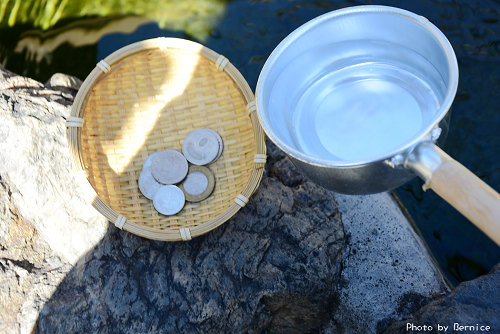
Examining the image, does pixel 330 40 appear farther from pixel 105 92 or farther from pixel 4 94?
pixel 4 94

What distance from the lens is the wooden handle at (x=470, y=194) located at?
5.21 feet

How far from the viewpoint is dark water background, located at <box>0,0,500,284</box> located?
3.22m

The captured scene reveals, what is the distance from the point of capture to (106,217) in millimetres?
Answer: 2641

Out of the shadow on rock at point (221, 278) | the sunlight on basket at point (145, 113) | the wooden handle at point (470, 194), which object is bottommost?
the shadow on rock at point (221, 278)

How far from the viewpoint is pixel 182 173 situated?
115 inches

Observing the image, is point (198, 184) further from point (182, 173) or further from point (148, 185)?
point (148, 185)

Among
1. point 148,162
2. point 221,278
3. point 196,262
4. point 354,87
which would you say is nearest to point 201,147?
point 148,162

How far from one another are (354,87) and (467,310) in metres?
1.07

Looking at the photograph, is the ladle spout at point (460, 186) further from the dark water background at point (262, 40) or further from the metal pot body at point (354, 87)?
the dark water background at point (262, 40)

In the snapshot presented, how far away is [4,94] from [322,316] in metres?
2.27

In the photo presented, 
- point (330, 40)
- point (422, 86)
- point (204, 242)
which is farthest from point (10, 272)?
point (422, 86)

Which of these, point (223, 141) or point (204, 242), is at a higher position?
point (223, 141)

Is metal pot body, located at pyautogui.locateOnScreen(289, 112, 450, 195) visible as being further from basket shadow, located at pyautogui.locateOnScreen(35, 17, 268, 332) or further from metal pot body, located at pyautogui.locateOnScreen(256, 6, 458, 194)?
basket shadow, located at pyautogui.locateOnScreen(35, 17, 268, 332)

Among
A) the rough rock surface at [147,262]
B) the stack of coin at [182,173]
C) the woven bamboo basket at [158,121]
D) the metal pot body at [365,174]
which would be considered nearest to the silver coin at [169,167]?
the stack of coin at [182,173]
